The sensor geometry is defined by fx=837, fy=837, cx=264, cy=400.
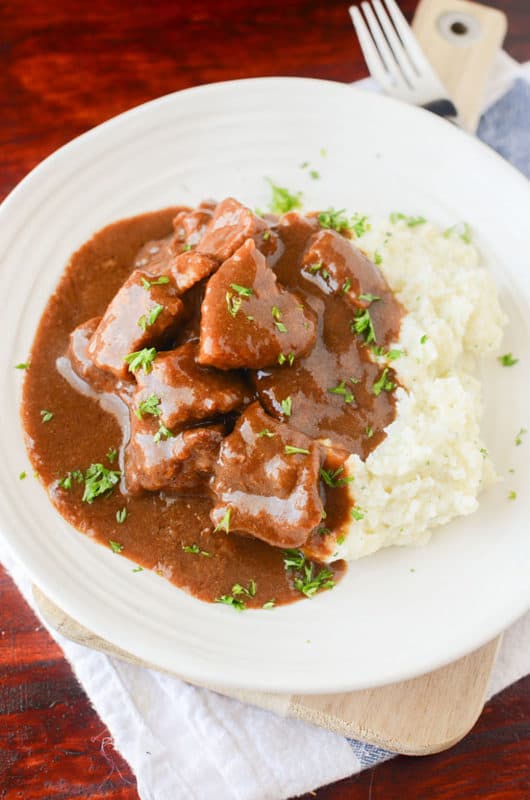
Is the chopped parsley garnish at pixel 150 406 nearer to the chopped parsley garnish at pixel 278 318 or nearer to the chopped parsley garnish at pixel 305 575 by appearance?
the chopped parsley garnish at pixel 278 318

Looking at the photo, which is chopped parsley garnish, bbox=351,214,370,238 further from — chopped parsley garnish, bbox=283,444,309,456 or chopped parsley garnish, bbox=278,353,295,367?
chopped parsley garnish, bbox=283,444,309,456

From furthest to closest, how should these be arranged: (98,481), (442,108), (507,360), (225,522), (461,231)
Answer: (442,108) → (461,231) → (507,360) → (98,481) → (225,522)

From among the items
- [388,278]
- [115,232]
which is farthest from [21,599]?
[388,278]

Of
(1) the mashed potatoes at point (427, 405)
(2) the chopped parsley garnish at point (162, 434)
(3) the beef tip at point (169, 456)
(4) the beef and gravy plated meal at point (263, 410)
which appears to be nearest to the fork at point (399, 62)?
(1) the mashed potatoes at point (427, 405)

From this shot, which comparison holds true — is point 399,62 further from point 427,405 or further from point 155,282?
point 427,405

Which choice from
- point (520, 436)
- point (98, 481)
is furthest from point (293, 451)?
point (520, 436)

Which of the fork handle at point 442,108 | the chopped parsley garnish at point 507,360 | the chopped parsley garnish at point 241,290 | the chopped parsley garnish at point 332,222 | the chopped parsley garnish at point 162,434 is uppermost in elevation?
the fork handle at point 442,108

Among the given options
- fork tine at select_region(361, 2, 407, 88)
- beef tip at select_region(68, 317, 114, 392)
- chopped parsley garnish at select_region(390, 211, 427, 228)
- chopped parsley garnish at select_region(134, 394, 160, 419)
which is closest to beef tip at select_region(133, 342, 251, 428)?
chopped parsley garnish at select_region(134, 394, 160, 419)
